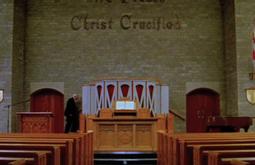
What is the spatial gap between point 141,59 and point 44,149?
10079mm

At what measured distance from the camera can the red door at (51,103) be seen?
1252cm

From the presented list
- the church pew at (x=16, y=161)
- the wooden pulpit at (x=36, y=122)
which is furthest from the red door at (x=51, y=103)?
the church pew at (x=16, y=161)

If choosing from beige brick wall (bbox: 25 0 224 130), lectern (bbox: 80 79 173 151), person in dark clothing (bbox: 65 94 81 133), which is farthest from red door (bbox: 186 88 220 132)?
person in dark clothing (bbox: 65 94 81 133)

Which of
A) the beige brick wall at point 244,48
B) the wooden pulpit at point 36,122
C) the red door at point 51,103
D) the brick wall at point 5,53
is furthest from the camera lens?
the red door at point 51,103

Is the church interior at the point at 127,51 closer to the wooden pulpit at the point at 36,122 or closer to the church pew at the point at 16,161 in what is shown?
the wooden pulpit at the point at 36,122

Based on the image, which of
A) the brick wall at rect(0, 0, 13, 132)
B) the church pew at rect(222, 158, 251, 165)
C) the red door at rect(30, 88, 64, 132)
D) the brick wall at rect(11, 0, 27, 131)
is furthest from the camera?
the red door at rect(30, 88, 64, 132)

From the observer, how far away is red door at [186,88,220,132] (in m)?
12.5

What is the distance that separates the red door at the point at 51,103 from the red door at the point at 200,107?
426cm

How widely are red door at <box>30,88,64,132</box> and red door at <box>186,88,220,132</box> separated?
426 cm

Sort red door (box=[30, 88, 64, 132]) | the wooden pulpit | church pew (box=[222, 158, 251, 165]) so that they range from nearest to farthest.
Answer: church pew (box=[222, 158, 251, 165]) < the wooden pulpit < red door (box=[30, 88, 64, 132])

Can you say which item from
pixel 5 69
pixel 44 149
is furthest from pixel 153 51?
pixel 44 149

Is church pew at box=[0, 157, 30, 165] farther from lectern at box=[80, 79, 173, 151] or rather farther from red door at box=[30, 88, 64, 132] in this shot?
red door at box=[30, 88, 64, 132]

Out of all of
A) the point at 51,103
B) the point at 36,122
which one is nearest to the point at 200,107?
the point at 51,103

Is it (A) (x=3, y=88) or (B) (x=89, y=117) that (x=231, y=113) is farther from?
(A) (x=3, y=88)
